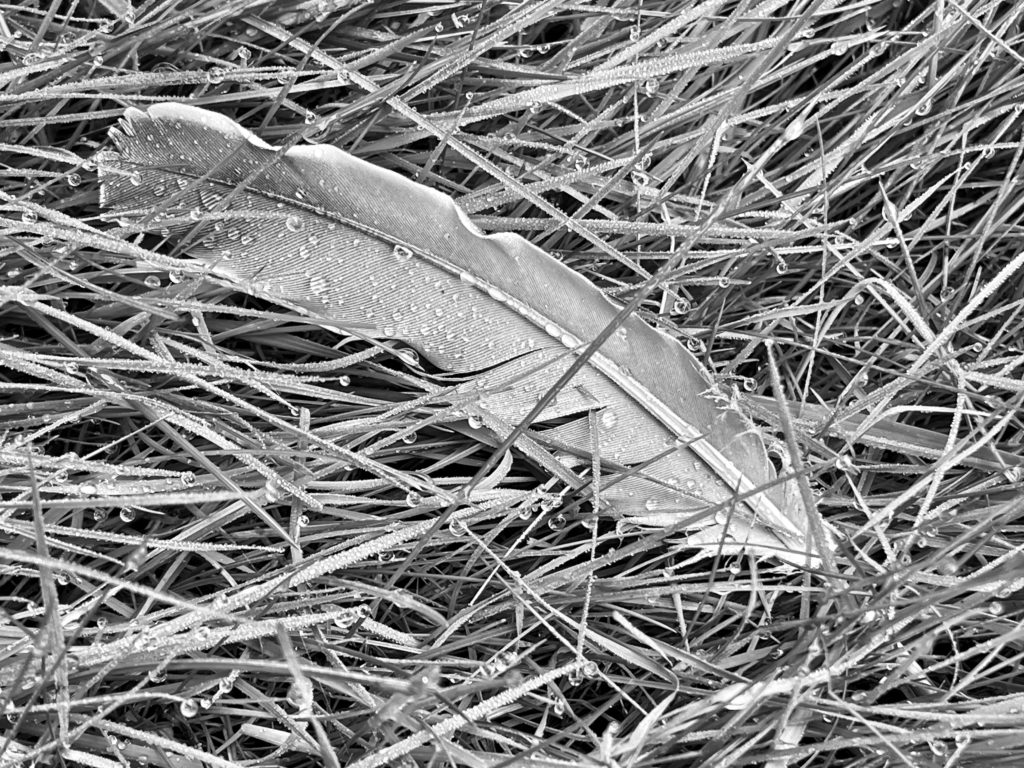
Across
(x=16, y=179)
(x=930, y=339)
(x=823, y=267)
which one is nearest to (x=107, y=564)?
(x=16, y=179)

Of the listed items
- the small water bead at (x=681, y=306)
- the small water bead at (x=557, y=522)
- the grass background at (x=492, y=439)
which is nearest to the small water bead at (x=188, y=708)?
the grass background at (x=492, y=439)

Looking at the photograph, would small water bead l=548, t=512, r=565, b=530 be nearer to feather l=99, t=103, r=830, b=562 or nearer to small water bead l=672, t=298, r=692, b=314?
feather l=99, t=103, r=830, b=562

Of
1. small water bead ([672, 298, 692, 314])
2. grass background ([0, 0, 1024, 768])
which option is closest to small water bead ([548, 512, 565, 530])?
grass background ([0, 0, 1024, 768])

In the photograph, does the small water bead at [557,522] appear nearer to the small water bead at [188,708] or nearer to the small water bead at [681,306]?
the small water bead at [681,306]

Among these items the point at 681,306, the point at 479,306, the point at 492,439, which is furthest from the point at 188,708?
the point at 681,306

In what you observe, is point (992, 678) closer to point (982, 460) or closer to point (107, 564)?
point (982, 460)

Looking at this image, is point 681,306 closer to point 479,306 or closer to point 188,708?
point 479,306
